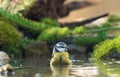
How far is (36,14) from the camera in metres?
26.7

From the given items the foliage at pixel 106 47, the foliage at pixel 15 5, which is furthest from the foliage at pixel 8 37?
the foliage at pixel 106 47

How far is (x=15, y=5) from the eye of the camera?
83.5 ft

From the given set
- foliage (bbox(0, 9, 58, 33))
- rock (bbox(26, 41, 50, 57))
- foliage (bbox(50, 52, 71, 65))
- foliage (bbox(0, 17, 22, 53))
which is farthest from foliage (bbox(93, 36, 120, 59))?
foliage (bbox(0, 9, 58, 33))

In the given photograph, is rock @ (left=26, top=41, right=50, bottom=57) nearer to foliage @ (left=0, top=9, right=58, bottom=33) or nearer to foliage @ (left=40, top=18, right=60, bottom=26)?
foliage @ (left=0, top=9, right=58, bottom=33)

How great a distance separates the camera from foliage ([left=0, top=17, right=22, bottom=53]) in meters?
22.2

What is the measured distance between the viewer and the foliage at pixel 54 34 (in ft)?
78.3

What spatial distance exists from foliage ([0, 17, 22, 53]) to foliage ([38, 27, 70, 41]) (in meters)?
1.43

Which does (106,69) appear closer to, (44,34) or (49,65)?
(49,65)

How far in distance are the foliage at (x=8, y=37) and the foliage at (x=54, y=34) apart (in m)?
1.43

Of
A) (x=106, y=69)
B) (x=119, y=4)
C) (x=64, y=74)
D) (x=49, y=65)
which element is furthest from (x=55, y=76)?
(x=119, y=4)

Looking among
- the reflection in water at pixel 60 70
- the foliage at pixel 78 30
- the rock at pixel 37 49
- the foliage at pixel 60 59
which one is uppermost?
the foliage at pixel 78 30

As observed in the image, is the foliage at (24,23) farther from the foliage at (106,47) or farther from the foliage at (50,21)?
the foliage at (106,47)

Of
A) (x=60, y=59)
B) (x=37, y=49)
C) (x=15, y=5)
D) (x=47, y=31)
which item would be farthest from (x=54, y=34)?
(x=60, y=59)

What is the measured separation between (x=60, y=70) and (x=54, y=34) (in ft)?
24.2
